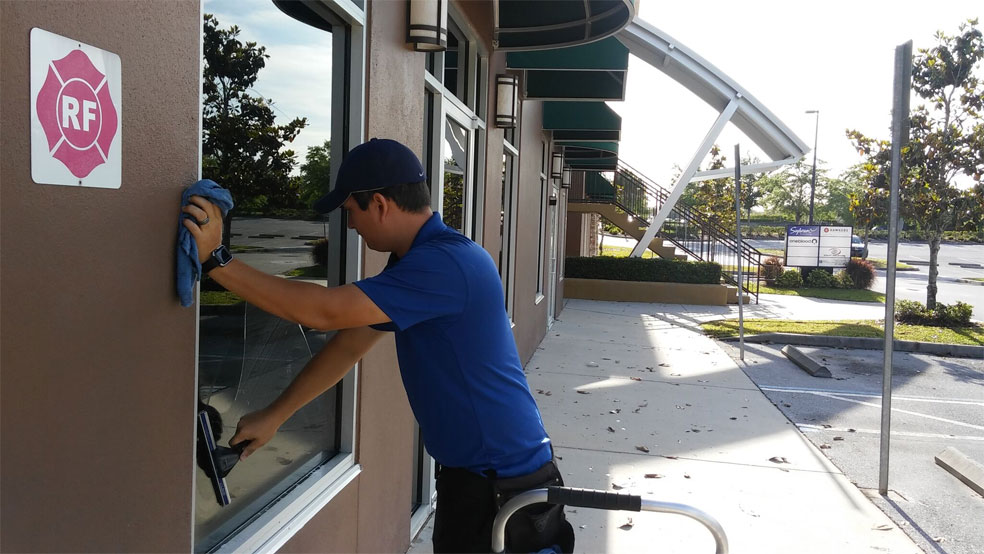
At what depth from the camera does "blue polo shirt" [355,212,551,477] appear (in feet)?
6.65

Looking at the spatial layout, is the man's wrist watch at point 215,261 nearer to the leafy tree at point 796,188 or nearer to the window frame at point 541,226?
the window frame at point 541,226

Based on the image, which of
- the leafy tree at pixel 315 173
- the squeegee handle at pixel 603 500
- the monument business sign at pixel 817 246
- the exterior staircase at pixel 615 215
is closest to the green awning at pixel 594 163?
the exterior staircase at pixel 615 215

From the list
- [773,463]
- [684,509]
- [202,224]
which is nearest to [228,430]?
[202,224]

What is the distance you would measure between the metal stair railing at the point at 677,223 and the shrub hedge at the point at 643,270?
7.10 feet

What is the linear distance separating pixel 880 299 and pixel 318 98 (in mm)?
21319

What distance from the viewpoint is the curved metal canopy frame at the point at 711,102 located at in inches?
693

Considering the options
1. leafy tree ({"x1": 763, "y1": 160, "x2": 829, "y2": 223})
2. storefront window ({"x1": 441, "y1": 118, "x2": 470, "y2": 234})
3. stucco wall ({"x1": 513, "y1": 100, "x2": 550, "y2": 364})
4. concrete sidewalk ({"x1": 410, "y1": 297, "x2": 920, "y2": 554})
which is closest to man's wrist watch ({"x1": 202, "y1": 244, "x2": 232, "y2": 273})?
concrete sidewalk ({"x1": 410, "y1": 297, "x2": 920, "y2": 554})

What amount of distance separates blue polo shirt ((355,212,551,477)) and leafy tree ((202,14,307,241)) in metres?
0.61

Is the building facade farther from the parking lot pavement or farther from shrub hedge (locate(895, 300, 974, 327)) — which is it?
shrub hedge (locate(895, 300, 974, 327))

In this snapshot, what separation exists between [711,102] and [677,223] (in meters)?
4.57

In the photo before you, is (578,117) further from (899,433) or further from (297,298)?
(297,298)

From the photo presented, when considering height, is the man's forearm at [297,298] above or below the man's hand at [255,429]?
above

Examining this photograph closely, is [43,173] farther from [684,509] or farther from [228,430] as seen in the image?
[684,509]

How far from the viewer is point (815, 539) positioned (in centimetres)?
478
